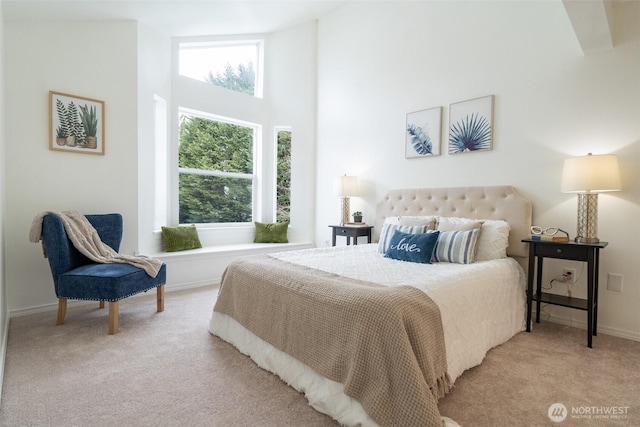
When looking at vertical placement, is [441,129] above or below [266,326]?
above

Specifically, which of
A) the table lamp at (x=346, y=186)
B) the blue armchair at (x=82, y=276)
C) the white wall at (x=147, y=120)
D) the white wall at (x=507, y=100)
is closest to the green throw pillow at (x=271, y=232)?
the white wall at (x=507, y=100)

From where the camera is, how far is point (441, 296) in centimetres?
176

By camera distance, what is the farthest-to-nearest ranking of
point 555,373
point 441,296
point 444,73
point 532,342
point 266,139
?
point 266,139
point 444,73
point 532,342
point 555,373
point 441,296

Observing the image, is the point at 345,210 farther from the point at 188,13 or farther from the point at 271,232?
the point at 188,13

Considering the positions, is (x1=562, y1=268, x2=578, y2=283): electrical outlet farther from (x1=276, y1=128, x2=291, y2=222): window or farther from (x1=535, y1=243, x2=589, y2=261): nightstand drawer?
(x1=276, y1=128, x2=291, y2=222): window

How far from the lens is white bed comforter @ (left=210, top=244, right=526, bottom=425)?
1641mm

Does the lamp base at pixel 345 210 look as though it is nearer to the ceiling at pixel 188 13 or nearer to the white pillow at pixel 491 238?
the white pillow at pixel 491 238

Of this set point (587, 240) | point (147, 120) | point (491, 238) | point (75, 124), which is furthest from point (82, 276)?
point (587, 240)

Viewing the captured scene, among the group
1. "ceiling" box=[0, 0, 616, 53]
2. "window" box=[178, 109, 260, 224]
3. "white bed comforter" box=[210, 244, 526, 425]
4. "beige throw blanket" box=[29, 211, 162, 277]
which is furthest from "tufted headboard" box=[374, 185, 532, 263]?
"beige throw blanket" box=[29, 211, 162, 277]

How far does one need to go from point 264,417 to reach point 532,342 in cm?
201

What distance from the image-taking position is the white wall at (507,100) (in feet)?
8.21

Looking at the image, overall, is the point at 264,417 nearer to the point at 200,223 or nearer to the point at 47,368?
the point at 47,368

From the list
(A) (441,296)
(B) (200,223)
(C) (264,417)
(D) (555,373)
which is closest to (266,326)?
(C) (264,417)

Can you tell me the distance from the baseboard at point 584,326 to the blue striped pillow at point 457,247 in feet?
3.02
